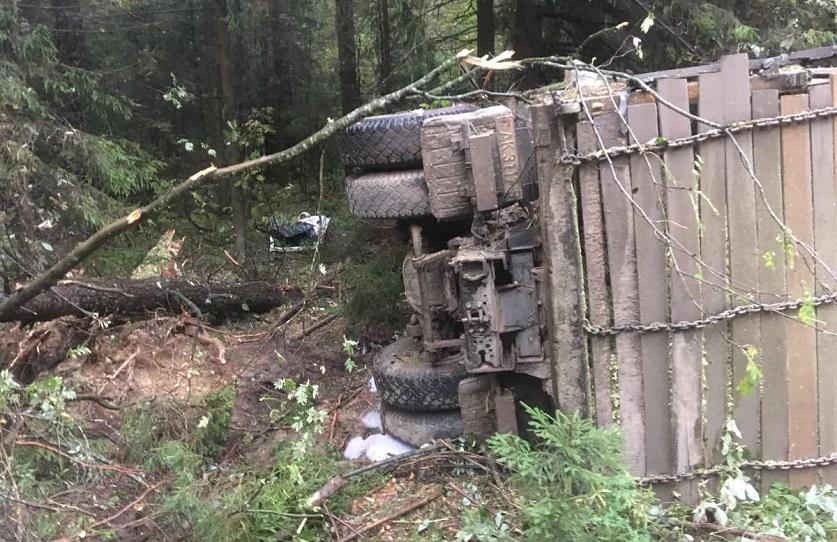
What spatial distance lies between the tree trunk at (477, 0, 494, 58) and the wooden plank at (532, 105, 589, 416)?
18.8 ft

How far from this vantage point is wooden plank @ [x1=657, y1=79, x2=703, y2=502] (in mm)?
2695

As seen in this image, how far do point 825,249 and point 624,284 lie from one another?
90 centimetres

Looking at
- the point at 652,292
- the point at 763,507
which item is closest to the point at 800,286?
the point at 652,292

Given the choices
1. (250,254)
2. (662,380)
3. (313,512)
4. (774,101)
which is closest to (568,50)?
(250,254)

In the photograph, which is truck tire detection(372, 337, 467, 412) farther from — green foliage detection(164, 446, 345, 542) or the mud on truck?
green foliage detection(164, 446, 345, 542)

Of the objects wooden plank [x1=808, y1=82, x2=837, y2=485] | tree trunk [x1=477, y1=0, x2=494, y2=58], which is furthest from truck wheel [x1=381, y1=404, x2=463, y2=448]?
tree trunk [x1=477, y1=0, x2=494, y2=58]

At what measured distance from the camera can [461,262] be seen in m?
3.26

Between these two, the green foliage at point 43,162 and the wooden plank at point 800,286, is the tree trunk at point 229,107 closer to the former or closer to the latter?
the green foliage at point 43,162

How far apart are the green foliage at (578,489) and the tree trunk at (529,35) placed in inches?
224

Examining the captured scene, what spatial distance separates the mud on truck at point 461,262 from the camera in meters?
3.27

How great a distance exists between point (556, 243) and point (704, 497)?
4.43ft

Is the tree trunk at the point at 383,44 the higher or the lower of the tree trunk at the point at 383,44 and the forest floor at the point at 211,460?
the higher

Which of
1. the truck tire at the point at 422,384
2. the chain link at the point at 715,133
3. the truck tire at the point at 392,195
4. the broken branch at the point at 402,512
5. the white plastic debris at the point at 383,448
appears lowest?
the white plastic debris at the point at 383,448

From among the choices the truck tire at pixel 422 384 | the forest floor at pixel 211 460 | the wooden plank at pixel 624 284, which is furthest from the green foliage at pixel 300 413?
the wooden plank at pixel 624 284
